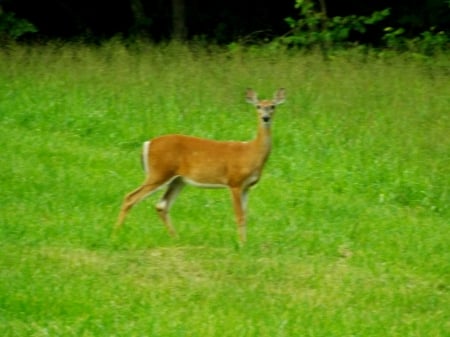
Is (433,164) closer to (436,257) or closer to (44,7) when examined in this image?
(436,257)

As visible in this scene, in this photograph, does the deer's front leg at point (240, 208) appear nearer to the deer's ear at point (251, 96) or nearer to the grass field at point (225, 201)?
the grass field at point (225, 201)

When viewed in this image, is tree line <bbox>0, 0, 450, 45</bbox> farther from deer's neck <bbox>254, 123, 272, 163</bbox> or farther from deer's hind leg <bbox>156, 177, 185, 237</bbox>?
deer's hind leg <bbox>156, 177, 185, 237</bbox>

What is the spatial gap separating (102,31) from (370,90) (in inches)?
474

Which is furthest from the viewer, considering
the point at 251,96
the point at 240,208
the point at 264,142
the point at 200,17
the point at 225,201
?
the point at 200,17

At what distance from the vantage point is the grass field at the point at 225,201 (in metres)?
8.25

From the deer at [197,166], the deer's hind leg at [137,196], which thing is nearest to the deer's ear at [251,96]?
the deer at [197,166]

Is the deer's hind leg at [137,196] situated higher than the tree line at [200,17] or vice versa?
the tree line at [200,17]

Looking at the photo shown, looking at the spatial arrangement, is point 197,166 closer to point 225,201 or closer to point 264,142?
point 264,142

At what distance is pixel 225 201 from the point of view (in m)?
11.4

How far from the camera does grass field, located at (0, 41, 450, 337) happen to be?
27.1 feet

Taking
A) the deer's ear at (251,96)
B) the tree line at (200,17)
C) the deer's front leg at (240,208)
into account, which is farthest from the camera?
the tree line at (200,17)

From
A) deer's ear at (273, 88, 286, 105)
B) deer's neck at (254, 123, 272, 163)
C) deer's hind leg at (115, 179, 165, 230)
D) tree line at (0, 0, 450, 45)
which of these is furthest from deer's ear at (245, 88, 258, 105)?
tree line at (0, 0, 450, 45)

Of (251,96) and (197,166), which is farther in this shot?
(251,96)

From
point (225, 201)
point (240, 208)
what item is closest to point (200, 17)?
point (225, 201)
